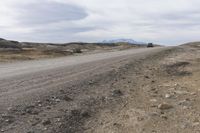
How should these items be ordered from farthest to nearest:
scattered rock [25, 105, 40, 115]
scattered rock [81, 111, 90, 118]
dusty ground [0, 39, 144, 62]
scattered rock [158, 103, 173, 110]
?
dusty ground [0, 39, 144, 62]
scattered rock [158, 103, 173, 110]
scattered rock [81, 111, 90, 118]
scattered rock [25, 105, 40, 115]

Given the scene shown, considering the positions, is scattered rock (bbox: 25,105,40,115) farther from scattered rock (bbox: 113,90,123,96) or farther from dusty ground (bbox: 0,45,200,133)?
scattered rock (bbox: 113,90,123,96)

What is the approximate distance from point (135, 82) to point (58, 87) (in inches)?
158

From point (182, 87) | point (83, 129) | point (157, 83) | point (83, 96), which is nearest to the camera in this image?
point (83, 129)

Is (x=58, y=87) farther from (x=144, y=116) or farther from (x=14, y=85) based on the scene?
(x=144, y=116)

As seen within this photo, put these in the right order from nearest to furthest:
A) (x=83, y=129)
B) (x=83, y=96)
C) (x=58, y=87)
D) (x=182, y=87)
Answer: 1. (x=83, y=129)
2. (x=83, y=96)
3. (x=58, y=87)
4. (x=182, y=87)

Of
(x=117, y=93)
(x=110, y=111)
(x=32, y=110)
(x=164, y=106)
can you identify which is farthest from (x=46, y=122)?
(x=117, y=93)

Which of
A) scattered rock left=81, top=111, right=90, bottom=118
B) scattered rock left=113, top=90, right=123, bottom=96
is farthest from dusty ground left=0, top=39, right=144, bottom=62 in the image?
scattered rock left=81, top=111, right=90, bottom=118

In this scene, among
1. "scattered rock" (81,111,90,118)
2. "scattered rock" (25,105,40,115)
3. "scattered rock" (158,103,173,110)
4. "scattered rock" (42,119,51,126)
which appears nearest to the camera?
"scattered rock" (42,119,51,126)

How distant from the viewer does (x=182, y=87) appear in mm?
14547

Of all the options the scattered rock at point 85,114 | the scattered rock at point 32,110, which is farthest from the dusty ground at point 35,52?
the scattered rock at point 85,114

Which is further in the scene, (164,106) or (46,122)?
(164,106)

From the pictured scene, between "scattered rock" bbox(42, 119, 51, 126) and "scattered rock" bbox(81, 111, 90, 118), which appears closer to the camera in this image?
"scattered rock" bbox(42, 119, 51, 126)

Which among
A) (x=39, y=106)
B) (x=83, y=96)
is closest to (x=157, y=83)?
(x=83, y=96)

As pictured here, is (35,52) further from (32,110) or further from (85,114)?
(85,114)
